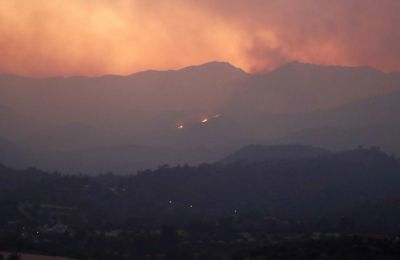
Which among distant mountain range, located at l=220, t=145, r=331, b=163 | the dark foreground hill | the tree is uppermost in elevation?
distant mountain range, located at l=220, t=145, r=331, b=163

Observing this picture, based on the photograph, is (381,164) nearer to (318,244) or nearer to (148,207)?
(148,207)

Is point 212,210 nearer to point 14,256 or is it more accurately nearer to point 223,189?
point 223,189

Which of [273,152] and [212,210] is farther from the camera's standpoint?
[273,152]

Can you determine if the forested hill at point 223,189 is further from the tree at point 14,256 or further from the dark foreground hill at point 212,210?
the tree at point 14,256

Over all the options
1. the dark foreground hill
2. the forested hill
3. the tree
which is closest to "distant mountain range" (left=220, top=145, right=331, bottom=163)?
the dark foreground hill

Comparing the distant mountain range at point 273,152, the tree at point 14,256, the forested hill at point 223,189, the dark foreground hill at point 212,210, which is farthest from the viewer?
the distant mountain range at point 273,152

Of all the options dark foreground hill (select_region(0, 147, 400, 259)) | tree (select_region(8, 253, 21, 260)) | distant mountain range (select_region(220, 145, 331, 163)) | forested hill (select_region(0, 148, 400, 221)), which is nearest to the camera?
tree (select_region(8, 253, 21, 260))

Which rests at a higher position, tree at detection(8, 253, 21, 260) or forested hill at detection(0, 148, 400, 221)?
forested hill at detection(0, 148, 400, 221)

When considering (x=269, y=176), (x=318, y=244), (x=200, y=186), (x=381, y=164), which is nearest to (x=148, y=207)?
(x=200, y=186)

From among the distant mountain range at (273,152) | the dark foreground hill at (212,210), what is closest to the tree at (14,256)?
the dark foreground hill at (212,210)

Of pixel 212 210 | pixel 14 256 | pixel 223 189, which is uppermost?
pixel 223 189

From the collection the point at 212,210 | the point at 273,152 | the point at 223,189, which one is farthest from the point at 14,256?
the point at 273,152

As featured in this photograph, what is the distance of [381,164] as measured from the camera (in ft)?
433

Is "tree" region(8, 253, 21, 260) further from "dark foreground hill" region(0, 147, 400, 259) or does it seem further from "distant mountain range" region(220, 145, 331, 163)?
"distant mountain range" region(220, 145, 331, 163)
